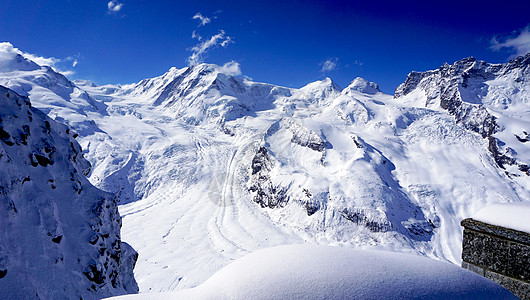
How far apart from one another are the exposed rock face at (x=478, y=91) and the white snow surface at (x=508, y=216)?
77.7 meters

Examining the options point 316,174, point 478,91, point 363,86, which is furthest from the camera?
point 363,86

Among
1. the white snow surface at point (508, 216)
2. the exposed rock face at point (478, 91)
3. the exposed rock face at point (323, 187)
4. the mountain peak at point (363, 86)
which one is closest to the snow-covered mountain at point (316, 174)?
the exposed rock face at point (323, 187)

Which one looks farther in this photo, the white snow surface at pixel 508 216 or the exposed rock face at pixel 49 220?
the exposed rock face at pixel 49 220

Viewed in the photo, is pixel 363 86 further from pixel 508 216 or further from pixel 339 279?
pixel 339 279

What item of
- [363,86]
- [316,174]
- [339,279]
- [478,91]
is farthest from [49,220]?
[363,86]

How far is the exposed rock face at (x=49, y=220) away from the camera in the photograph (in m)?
9.70

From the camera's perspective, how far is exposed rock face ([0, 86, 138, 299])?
9.70 m

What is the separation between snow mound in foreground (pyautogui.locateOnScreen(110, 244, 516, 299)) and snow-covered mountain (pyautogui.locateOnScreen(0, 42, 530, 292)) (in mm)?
31962

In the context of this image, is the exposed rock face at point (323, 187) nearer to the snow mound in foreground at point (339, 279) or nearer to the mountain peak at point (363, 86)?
the snow mound in foreground at point (339, 279)

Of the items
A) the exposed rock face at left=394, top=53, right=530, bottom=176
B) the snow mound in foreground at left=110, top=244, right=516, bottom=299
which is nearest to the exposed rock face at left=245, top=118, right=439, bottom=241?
the exposed rock face at left=394, top=53, right=530, bottom=176

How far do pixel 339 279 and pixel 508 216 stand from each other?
2970 millimetres

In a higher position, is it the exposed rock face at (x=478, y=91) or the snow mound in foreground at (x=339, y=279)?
the exposed rock face at (x=478, y=91)

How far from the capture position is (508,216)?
3.67 metres

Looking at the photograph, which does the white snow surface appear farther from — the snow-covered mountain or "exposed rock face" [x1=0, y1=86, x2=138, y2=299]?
the snow-covered mountain
